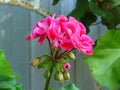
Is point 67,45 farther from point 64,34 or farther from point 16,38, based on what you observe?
point 16,38

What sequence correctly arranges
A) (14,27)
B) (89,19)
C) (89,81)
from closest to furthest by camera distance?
(89,19) < (14,27) < (89,81)

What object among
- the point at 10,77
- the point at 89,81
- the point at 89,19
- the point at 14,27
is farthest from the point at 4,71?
the point at 89,81

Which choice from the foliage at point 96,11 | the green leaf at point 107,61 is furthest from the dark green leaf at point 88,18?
the green leaf at point 107,61

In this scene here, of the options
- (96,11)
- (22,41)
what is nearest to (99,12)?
(96,11)

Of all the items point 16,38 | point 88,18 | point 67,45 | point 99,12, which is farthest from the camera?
point 16,38

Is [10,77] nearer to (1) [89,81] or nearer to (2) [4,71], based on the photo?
(2) [4,71]

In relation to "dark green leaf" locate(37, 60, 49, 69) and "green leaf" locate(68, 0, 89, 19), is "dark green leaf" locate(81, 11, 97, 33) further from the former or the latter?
"dark green leaf" locate(37, 60, 49, 69)
